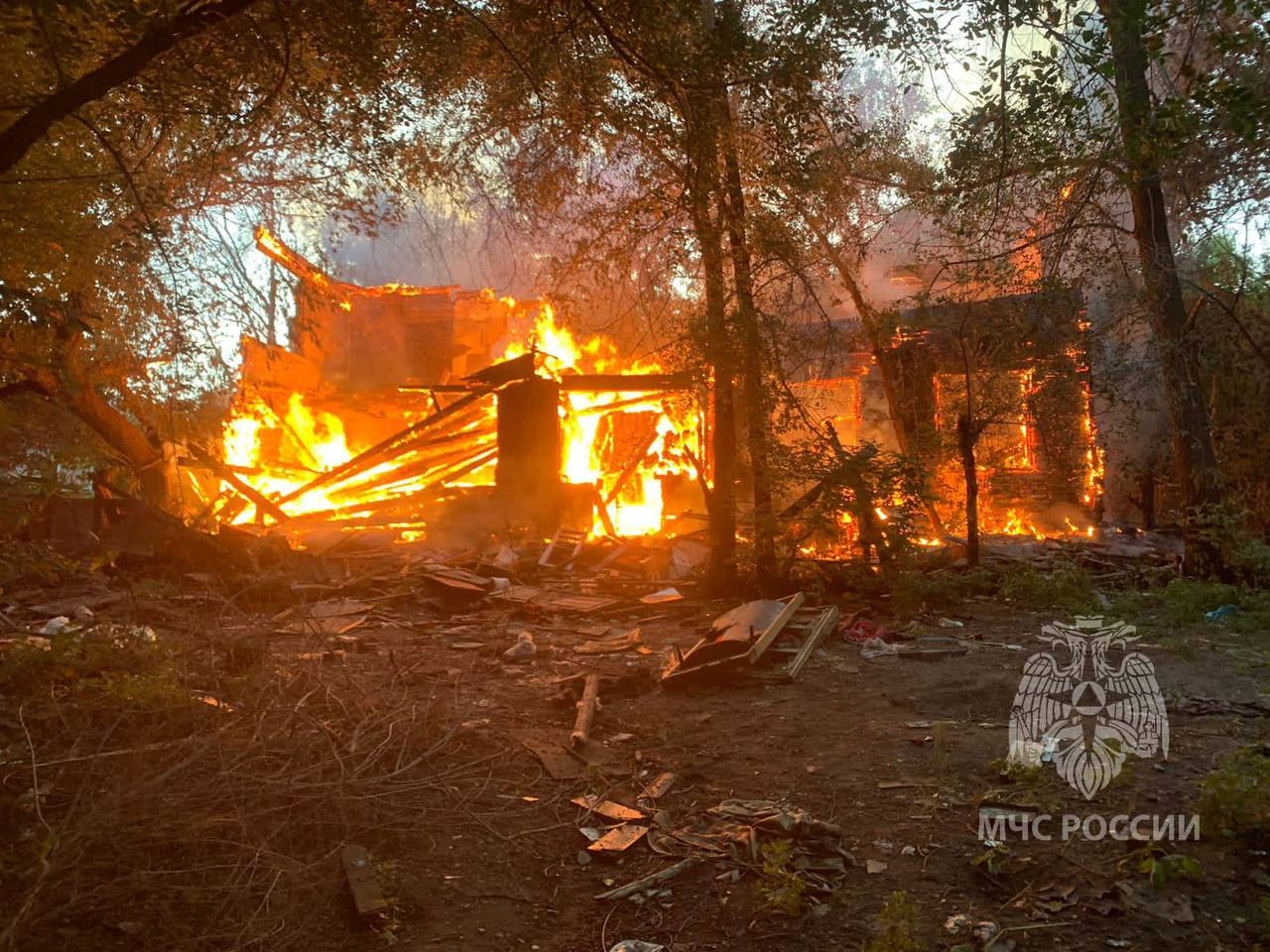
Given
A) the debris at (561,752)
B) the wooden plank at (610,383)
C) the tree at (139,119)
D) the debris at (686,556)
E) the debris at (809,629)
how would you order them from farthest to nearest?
the wooden plank at (610,383)
the debris at (686,556)
the debris at (809,629)
the debris at (561,752)
the tree at (139,119)

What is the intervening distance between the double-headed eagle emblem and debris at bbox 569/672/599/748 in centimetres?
285

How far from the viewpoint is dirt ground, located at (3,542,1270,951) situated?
3461 mm

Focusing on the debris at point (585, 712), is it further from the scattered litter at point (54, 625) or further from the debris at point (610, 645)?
the scattered litter at point (54, 625)

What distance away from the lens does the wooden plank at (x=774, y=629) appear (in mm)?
7645

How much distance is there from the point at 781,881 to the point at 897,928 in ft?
2.35

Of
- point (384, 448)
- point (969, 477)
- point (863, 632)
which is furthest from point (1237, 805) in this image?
point (384, 448)

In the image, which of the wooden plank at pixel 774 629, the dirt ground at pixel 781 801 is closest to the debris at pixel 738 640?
the wooden plank at pixel 774 629

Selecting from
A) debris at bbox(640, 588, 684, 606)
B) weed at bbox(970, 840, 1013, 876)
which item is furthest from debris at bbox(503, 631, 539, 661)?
weed at bbox(970, 840, 1013, 876)

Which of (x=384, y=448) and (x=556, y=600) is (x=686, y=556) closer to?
(x=556, y=600)

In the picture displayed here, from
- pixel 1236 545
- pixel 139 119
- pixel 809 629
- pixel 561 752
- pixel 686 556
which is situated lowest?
pixel 561 752

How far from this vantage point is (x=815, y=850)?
165 inches

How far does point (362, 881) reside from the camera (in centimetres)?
381

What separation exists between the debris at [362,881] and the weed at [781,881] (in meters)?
1.74

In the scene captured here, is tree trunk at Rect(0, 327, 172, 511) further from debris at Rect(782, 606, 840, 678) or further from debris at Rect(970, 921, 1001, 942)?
debris at Rect(970, 921, 1001, 942)
